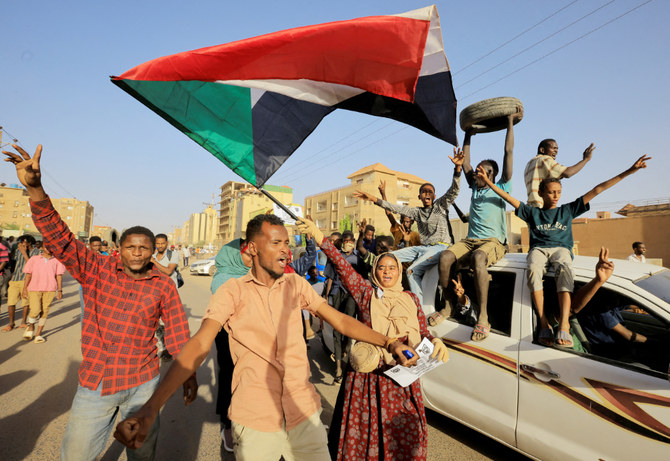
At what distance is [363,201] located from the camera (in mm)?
51250

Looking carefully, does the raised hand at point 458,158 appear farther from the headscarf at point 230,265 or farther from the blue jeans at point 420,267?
the headscarf at point 230,265

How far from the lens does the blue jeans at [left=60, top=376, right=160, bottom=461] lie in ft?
6.50

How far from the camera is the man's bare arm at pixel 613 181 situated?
9.18 feet

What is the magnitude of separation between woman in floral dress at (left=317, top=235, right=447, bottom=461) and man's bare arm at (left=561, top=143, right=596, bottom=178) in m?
2.50

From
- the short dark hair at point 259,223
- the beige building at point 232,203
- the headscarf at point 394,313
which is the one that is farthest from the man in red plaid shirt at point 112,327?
the beige building at point 232,203

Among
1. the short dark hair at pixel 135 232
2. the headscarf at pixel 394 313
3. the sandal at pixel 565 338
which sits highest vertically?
the short dark hair at pixel 135 232

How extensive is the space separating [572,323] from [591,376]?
0.55 m

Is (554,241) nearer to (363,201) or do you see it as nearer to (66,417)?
(66,417)

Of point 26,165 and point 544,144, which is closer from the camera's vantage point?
point 26,165

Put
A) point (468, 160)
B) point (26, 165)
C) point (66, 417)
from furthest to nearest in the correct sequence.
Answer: point (468, 160) → point (66, 417) → point (26, 165)

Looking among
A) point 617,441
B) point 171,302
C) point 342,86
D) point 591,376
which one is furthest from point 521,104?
point 171,302

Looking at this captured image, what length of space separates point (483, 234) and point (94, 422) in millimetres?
3701

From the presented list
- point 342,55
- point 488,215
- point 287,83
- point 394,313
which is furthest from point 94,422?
point 488,215

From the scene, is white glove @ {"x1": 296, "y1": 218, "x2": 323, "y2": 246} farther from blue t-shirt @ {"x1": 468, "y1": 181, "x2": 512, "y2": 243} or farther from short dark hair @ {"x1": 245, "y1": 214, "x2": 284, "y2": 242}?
A: blue t-shirt @ {"x1": 468, "y1": 181, "x2": 512, "y2": 243}
